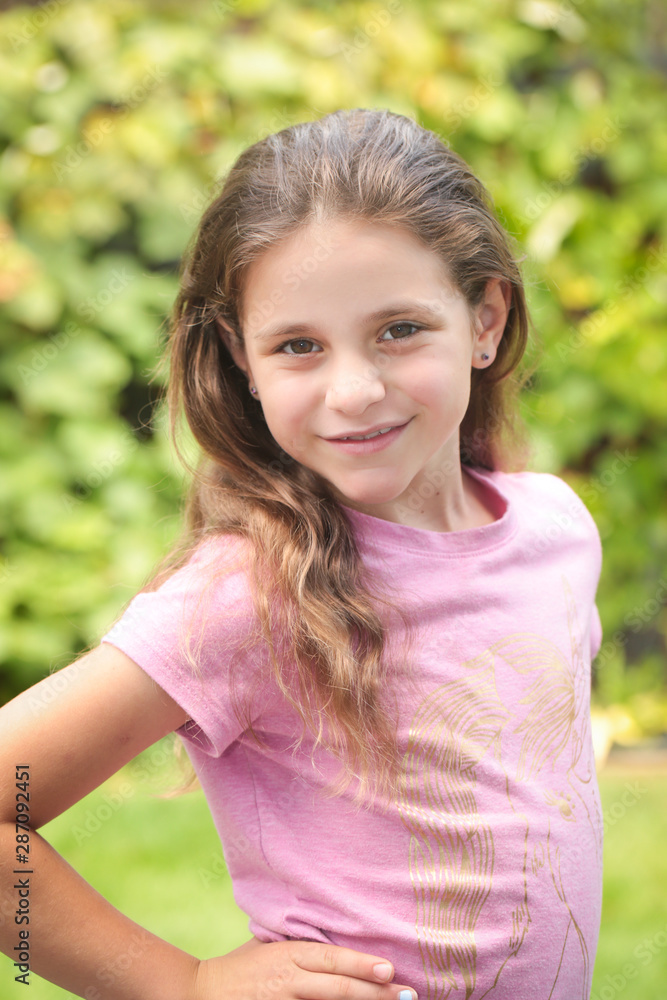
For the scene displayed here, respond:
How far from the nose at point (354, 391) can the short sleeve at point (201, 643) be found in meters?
0.24

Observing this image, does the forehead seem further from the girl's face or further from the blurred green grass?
the blurred green grass

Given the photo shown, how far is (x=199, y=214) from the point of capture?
3230 millimetres

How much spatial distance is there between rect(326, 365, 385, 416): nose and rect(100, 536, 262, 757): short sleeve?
237 mm

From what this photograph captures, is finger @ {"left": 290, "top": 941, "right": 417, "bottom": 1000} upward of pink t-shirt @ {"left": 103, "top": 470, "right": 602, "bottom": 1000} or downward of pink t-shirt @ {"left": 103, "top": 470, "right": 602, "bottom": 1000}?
downward

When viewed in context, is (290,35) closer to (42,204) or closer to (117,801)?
(42,204)

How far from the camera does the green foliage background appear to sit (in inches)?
126

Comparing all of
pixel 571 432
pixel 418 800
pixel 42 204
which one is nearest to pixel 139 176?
pixel 42 204

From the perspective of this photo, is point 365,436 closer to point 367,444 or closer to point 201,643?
point 367,444

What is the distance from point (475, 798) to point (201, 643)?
0.41m

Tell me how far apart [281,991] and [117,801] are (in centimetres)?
189

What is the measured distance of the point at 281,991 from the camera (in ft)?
3.75

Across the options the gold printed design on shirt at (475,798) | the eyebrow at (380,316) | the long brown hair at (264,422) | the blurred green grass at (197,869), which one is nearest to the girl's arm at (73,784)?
the long brown hair at (264,422)

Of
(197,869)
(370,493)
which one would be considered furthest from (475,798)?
(197,869)

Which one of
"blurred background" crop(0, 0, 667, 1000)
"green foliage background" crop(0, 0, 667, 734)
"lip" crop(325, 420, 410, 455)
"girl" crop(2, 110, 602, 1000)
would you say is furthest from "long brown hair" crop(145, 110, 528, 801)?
"green foliage background" crop(0, 0, 667, 734)
